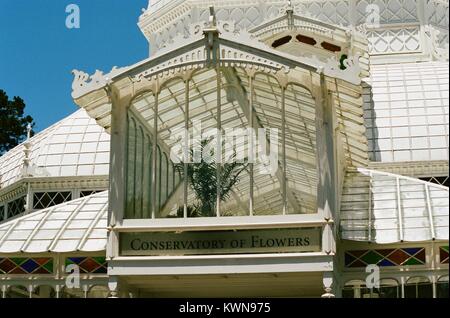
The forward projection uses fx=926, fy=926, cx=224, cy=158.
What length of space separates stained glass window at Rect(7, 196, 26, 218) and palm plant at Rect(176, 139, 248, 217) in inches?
410

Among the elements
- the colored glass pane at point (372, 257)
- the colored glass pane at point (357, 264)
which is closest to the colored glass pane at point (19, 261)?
the colored glass pane at point (357, 264)

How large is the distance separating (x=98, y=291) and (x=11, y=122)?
91.4ft

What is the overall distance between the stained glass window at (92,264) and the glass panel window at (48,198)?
7.14m

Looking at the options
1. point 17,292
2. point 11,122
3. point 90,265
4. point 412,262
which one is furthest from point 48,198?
point 11,122

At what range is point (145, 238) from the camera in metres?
14.5

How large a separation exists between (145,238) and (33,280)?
300cm

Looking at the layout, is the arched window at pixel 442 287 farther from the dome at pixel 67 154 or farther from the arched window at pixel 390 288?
the dome at pixel 67 154

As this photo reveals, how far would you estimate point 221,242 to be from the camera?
1430 cm

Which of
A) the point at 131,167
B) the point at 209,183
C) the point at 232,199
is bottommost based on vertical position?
the point at 232,199

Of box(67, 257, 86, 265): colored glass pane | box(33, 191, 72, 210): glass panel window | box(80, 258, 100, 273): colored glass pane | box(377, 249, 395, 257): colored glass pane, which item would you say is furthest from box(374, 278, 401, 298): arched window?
box(33, 191, 72, 210): glass panel window

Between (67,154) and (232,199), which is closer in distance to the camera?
(232,199)

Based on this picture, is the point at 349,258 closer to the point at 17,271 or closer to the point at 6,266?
the point at 17,271
